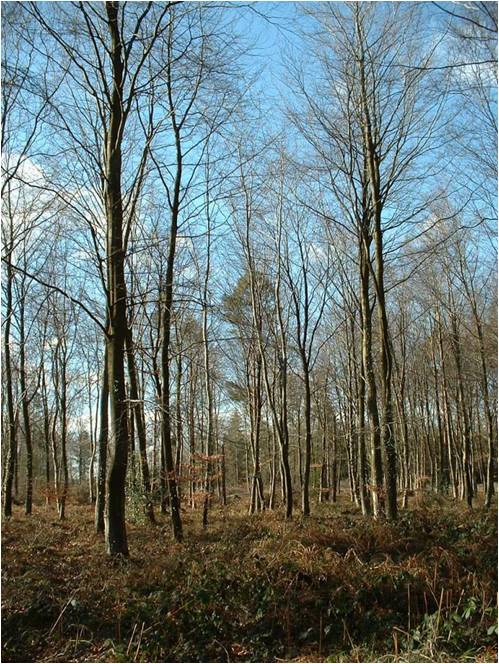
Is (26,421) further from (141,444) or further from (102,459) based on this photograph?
(102,459)

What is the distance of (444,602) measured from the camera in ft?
17.6

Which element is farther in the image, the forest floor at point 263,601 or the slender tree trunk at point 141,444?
the slender tree trunk at point 141,444

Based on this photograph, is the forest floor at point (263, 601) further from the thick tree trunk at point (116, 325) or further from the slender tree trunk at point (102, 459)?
the slender tree trunk at point (102, 459)

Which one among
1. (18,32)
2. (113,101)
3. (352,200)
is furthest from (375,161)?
(18,32)

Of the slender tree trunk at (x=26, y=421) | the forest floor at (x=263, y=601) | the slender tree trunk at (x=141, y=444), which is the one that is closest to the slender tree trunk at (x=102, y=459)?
the slender tree trunk at (x=141, y=444)

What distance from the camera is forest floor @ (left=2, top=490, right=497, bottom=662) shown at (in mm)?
4457

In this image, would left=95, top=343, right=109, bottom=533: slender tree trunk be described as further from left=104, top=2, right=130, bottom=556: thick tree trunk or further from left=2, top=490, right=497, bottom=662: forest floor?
left=104, top=2, right=130, bottom=556: thick tree trunk

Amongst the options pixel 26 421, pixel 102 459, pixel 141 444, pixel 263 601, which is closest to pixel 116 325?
pixel 263 601

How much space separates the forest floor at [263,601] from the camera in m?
4.46

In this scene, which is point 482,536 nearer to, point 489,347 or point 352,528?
point 352,528

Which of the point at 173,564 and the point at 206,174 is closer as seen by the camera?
the point at 173,564

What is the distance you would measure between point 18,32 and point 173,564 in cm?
704

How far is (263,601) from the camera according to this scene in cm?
529

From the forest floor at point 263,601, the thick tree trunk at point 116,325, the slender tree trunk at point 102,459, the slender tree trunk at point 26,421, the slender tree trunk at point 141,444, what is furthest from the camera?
the slender tree trunk at point 26,421
